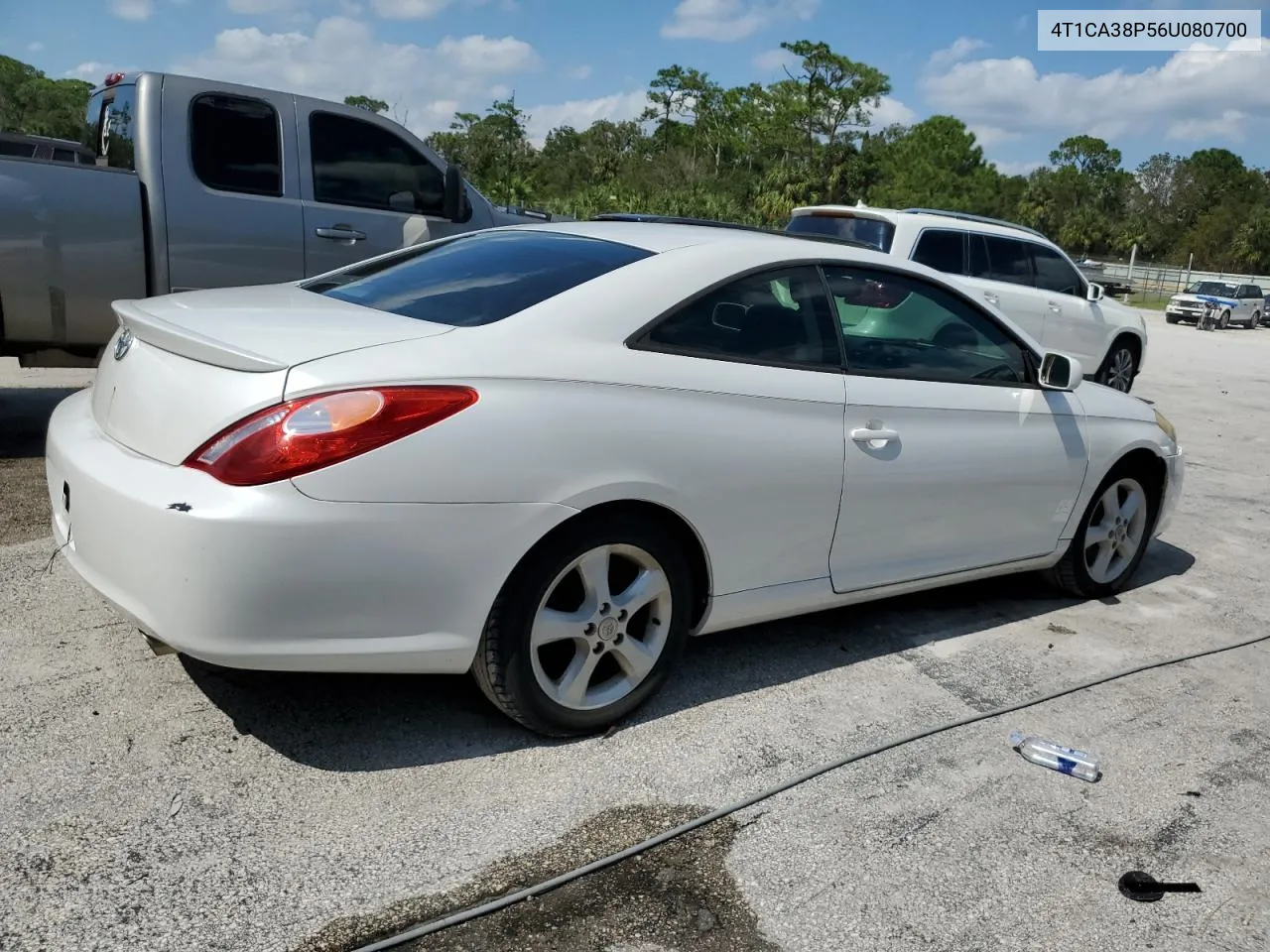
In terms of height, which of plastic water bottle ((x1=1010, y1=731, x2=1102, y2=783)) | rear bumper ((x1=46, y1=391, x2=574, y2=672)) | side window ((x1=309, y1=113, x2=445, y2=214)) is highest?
side window ((x1=309, y1=113, x2=445, y2=214))

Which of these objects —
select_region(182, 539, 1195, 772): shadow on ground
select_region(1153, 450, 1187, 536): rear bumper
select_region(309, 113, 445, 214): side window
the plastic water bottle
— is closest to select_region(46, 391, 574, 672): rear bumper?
select_region(182, 539, 1195, 772): shadow on ground

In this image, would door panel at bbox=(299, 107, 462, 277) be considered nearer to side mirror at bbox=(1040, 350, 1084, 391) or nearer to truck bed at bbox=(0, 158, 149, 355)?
truck bed at bbox=(0, 158, 149, 355)

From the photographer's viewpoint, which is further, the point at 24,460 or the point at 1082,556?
the point at 24,460

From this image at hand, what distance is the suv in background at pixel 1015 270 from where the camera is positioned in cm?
918

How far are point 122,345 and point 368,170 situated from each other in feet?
13.0

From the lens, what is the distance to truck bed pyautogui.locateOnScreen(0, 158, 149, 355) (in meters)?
5.40

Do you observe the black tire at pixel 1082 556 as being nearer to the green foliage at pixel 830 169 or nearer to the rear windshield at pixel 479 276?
the rear windshield at pixel 479 276

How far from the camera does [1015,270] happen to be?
1044 cm

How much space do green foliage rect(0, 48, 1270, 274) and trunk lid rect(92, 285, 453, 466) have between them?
171ft

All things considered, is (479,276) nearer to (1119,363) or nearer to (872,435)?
(872,435)

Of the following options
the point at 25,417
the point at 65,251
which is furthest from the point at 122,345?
the point at 25,417

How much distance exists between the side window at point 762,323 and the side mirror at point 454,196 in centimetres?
380

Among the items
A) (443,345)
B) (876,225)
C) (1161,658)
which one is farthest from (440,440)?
(876,225)

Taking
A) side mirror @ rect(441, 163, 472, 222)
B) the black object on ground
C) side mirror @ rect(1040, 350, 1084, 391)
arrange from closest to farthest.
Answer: the black object on ground → side mirror @ rect(1040, 350, 1084, 391) → side mirror @ rect(441, 163, 472, 222)
